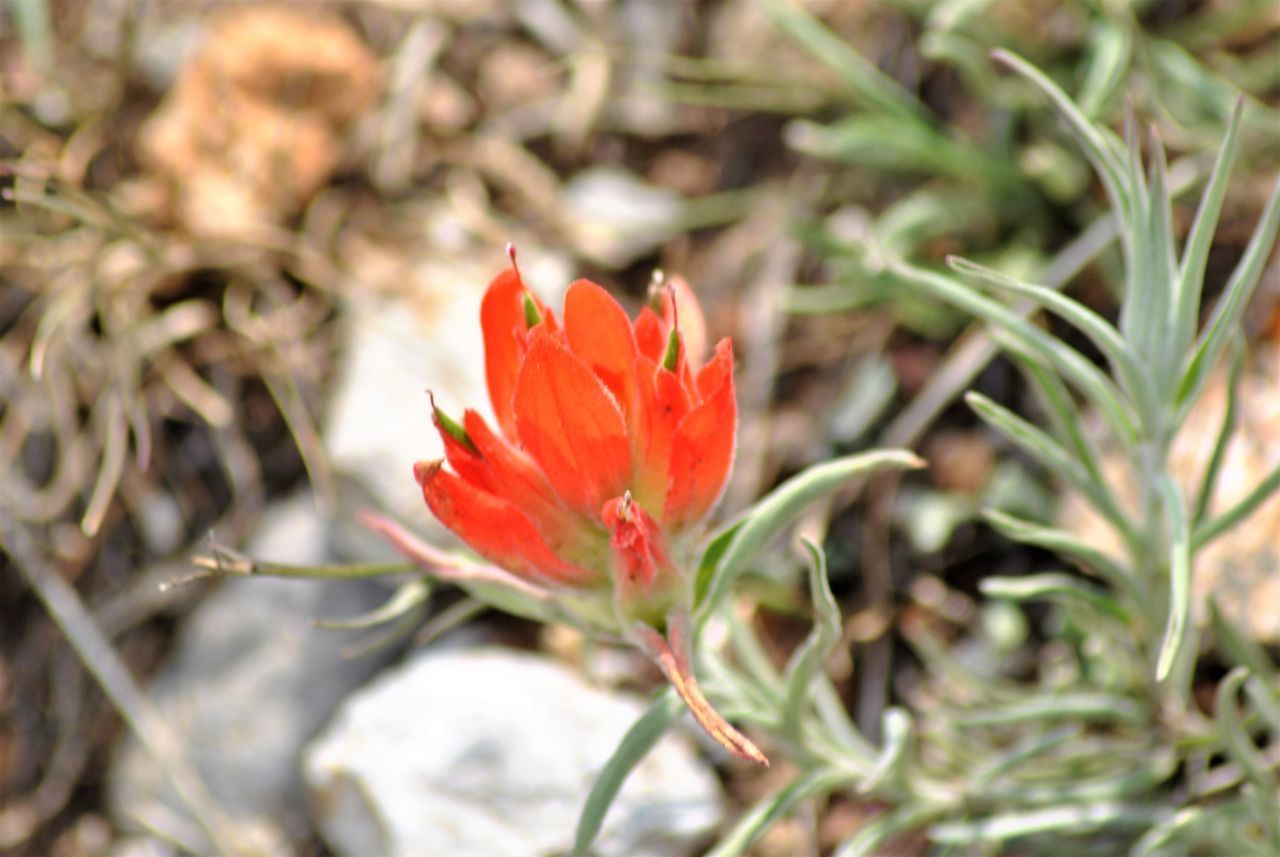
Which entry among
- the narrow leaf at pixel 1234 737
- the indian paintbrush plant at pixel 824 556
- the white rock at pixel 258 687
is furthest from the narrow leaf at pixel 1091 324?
the white rock at pixel 258 687

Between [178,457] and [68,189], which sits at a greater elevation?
[68,189]


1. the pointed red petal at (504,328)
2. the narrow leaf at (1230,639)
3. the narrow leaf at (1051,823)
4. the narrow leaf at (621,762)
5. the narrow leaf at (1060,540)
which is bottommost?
the narrow leaf at (1051,823)

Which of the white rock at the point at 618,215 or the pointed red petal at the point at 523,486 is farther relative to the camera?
the white rock at the point at 618,215

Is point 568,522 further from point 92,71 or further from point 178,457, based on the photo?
point 92,71

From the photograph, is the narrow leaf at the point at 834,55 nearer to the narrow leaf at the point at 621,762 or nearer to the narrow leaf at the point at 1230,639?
the narrow leaf at the point at 1230,639

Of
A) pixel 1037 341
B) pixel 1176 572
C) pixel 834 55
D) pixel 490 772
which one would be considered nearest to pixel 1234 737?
pixel 1176 572

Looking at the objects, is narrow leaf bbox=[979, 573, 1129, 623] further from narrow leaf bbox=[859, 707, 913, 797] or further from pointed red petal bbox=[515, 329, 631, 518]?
pointed red petal bbox=[515, 329, 631, 518]

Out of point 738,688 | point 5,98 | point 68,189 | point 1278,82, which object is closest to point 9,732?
point 68,189

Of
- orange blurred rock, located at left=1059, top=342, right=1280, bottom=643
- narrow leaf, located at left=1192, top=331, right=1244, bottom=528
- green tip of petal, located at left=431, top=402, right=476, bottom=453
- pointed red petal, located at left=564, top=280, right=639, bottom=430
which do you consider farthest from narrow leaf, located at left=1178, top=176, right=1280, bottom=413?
green tip of petal, located at left=431, top=402, right=476, bottom=453
